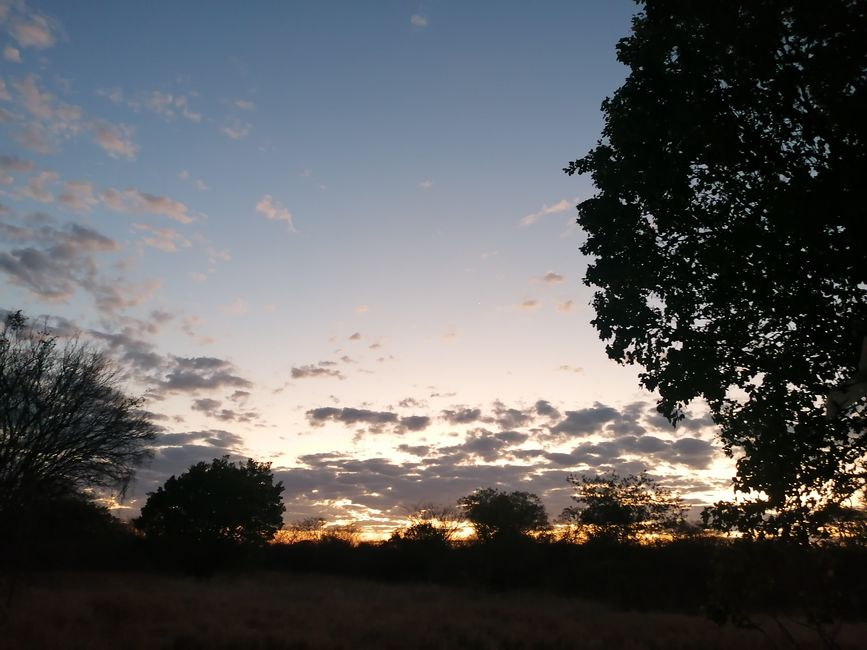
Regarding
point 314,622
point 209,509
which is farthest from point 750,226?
point 209,509

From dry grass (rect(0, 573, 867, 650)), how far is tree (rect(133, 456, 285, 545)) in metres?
10.4

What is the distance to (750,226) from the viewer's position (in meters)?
9.87

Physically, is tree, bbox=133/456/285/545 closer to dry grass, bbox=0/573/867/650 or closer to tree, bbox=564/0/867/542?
dry grass, bbox=0/573/867/650

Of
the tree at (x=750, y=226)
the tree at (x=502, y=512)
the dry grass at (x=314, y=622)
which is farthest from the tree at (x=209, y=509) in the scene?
the tree at (x=750, y=226)

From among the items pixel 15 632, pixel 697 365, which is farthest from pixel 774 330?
pixel 15 632

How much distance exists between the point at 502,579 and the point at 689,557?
41.7ft

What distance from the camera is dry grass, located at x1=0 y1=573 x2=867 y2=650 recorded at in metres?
18.5

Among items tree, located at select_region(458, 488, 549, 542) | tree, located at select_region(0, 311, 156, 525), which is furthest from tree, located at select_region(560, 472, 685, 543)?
tree, located at select_region(0, 311, 156, 525)

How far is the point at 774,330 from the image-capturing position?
439 inches

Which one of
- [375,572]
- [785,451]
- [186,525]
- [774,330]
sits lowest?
[375,572]

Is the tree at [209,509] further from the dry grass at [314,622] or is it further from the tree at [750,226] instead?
the tree at [750,226]

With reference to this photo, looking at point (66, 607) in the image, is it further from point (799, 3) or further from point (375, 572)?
point (375, 572)

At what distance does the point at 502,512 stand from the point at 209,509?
90.9ft

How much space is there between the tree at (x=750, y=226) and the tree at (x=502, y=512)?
48348mm
